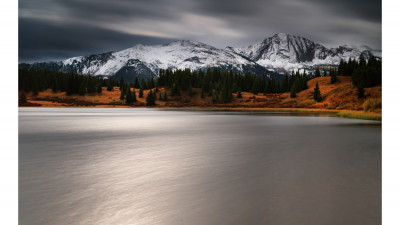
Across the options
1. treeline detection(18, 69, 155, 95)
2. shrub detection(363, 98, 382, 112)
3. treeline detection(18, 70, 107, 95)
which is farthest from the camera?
treeline detection(18, 70, 107, 95)

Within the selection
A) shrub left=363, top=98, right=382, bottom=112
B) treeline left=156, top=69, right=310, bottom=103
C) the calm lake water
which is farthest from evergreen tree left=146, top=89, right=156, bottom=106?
the calm lake water

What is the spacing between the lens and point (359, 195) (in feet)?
27.5

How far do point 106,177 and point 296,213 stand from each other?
20.7 ft

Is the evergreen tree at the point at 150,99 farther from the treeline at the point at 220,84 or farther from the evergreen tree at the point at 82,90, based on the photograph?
the evergreen tree at the point at 82,90

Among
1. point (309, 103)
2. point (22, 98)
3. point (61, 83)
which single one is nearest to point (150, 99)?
point (61, 83)

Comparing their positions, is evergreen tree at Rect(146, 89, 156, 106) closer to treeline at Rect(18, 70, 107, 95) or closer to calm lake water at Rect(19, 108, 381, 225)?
treeline at Rect(18, 70, 107, 95)

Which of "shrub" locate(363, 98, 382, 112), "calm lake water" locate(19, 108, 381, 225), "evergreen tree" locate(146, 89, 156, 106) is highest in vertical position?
"evergreen tree" locate(146, 89, 156, 106)

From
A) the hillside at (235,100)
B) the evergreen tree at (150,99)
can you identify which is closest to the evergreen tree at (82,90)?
the hillside at (235,100)

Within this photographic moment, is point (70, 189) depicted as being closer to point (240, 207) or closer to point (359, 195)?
point (240, 207)

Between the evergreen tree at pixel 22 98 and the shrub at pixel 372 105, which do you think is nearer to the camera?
the shrub at pixel 372 105

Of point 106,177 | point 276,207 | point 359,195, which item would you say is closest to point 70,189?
point 106,177

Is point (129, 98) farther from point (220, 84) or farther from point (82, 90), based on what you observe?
point (220, 84)

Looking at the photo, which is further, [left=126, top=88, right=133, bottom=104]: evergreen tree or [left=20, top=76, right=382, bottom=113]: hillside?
[left=126, top=88, right=133, bottom=104]: evergreen tree
